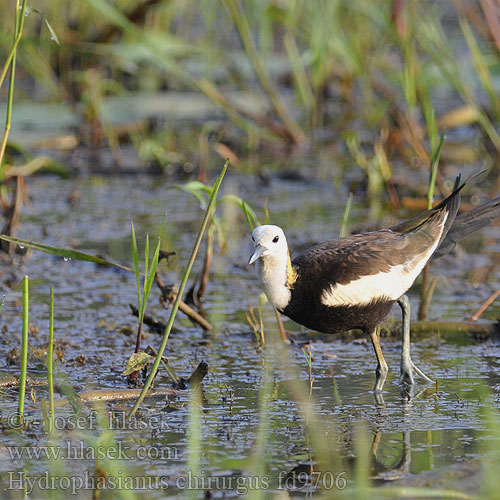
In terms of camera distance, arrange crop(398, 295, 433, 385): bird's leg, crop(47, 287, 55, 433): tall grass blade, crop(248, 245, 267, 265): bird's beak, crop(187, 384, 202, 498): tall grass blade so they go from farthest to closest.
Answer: crop(398, 295, 433, 385): bird's leg → crop(248, 245, 267, 265): bird's beak → crop(47, 287, 55, 433): tall grass blade → crop(187, 384, 202, 498): tall grass blade

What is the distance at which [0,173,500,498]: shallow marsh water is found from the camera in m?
3.85

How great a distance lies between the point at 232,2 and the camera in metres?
7.82

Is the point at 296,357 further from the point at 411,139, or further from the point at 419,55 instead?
the point at 419,55

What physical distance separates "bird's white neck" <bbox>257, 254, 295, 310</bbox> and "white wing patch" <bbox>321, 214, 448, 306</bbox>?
0.16 meters

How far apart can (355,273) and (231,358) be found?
854 millimetres

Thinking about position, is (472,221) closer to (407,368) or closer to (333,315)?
(407,368)

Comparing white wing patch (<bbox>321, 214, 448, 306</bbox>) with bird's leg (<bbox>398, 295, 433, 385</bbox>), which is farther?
bird's leg (<bbox>398, 295, 433, 385</bbox>)

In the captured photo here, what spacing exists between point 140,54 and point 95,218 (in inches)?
60.1

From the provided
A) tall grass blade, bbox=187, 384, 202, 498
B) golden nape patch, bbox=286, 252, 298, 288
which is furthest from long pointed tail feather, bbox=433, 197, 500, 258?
tall grass blade, bbox=187, 384, 202, 498

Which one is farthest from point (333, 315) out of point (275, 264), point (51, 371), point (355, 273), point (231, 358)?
point (51, 371)

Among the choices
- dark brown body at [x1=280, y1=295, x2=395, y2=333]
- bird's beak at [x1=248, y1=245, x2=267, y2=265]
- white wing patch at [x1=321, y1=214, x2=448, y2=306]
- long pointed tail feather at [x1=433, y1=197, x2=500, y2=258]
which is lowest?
dark brown body at [x1=280, y1=295, x2=395, y2=333]

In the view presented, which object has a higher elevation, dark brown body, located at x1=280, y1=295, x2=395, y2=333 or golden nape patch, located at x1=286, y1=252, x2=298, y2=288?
golden nape patch, located at x1=286, y1=252, x2=298, y2=288

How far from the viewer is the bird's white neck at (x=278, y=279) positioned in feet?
15.0

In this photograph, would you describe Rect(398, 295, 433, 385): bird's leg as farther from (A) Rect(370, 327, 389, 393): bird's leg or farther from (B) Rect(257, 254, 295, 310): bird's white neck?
(B) Rect(257, 254, 295, 310): bird's white neck
